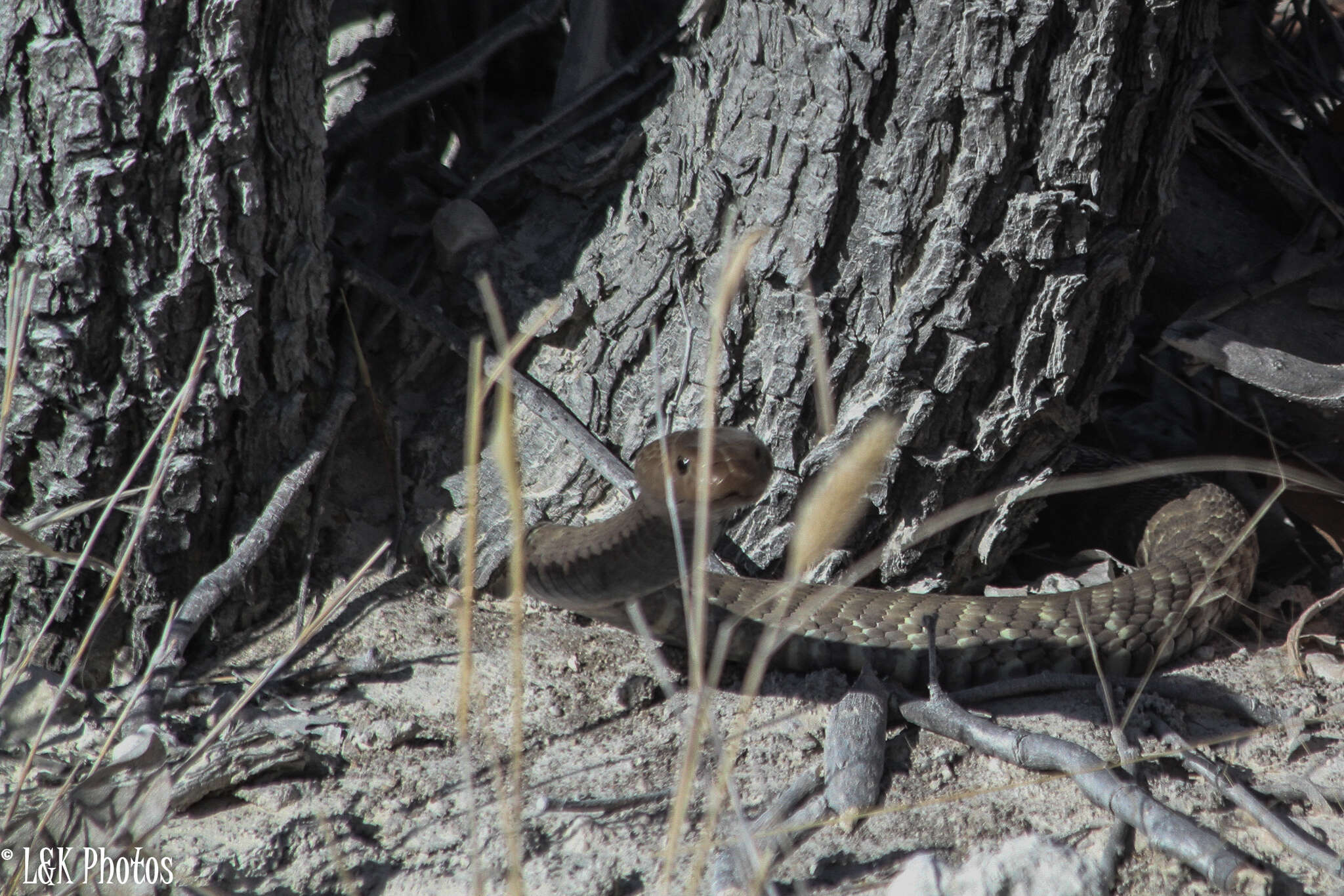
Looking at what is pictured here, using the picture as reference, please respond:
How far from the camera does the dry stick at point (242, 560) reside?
2453 mm

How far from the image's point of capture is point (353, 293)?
289cm

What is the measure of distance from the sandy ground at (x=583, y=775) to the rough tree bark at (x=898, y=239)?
39cm

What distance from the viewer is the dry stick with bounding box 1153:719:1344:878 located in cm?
203

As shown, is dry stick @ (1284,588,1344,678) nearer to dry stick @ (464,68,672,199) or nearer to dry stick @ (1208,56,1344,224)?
dry stick @ (1208,56,1344,224)

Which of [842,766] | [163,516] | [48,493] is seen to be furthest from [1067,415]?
[48,493]

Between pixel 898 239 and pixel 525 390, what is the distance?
1.05 metres

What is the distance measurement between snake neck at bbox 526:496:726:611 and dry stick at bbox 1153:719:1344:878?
3.64 ft

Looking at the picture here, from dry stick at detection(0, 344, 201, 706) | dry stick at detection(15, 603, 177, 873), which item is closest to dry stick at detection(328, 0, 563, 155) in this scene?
dry stick at detection(0, 344, 201, 706)

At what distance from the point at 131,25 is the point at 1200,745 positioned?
2.65 m

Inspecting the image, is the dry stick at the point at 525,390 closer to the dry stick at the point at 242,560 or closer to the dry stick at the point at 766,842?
the dry stick at the point at 242,560

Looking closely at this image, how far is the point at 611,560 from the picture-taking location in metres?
2.33

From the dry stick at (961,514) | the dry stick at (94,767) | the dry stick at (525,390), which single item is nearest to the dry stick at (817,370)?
the dry stick at (961,514)

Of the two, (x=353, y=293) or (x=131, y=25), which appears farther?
(x=353, y=293)

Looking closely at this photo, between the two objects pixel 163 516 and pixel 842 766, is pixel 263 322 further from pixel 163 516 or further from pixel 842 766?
pixel 842 766
